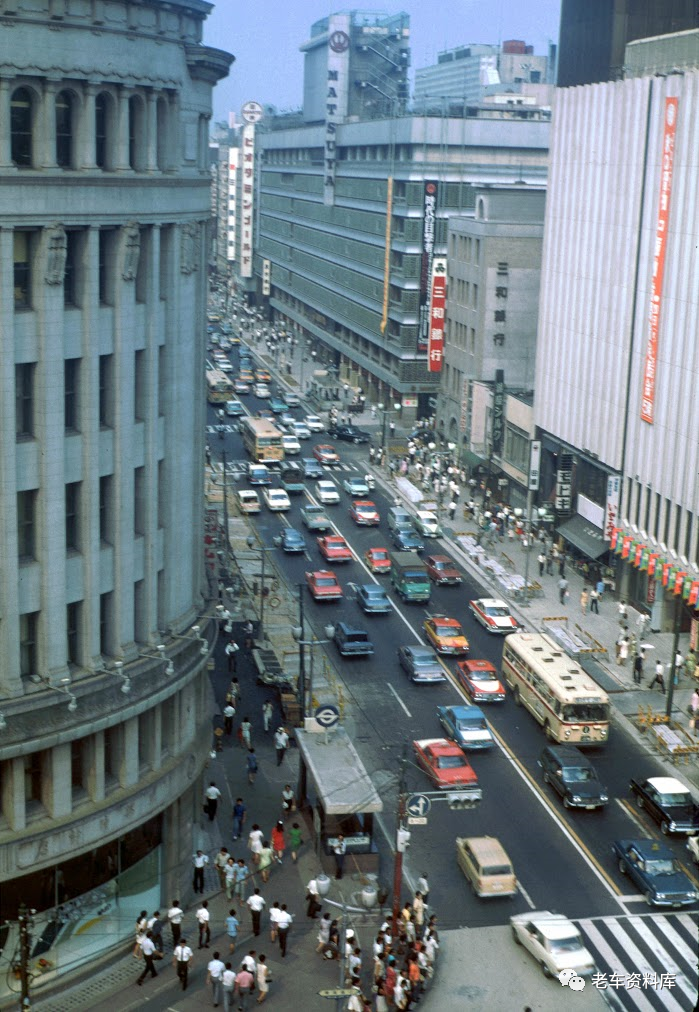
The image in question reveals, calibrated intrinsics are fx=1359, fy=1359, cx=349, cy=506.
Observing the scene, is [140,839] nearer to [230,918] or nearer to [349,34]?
[230,918]

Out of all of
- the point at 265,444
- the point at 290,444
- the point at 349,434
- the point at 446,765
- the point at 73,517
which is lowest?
the point at 349,434

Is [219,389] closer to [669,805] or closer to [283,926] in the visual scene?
[669,805]

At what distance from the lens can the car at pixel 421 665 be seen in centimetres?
6662

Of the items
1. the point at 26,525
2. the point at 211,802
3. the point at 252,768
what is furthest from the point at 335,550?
the point at 26,525

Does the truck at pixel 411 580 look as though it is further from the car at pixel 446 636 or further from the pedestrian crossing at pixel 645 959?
the pedestrian crossing at pixel 645 959

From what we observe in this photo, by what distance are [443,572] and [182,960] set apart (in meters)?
45.5

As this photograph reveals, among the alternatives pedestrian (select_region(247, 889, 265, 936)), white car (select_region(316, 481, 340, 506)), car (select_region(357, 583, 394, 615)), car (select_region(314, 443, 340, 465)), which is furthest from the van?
car (select_region(314, 443, 340, 465))

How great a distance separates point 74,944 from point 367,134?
11962cm

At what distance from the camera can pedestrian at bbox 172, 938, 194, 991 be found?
4012 cm

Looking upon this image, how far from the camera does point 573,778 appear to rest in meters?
53.9

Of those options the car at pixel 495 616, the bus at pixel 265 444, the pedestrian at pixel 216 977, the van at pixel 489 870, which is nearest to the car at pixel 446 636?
the car at pixel 495 616

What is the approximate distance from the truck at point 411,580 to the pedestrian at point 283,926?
38327 mm

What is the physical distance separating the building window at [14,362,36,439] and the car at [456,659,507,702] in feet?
104

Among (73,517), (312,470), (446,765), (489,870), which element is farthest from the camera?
(312,470)
